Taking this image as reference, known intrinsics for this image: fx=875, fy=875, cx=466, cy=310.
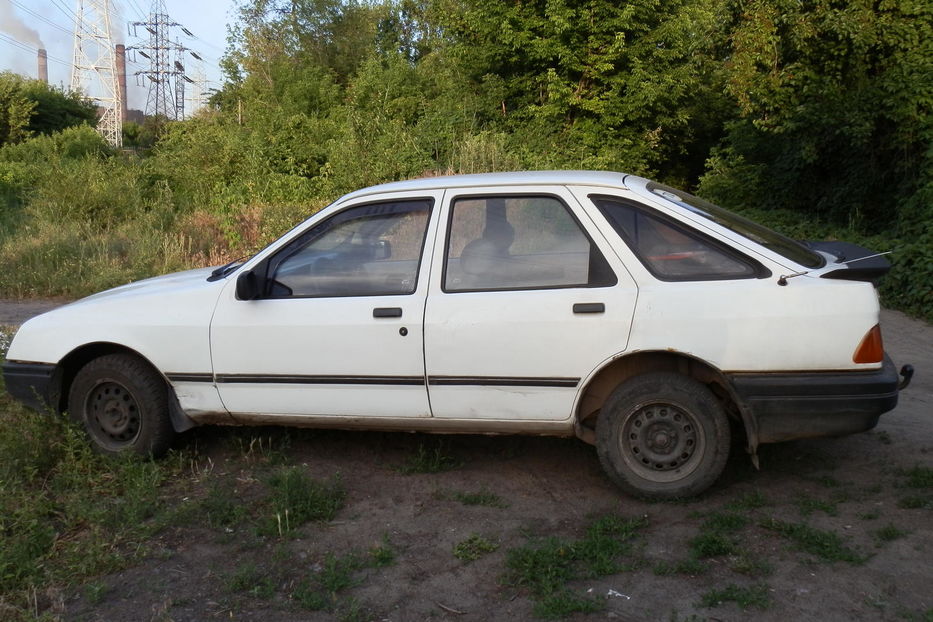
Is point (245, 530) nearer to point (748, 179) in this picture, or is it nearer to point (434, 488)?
point (434, 488)

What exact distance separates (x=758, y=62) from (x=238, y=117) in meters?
14.7

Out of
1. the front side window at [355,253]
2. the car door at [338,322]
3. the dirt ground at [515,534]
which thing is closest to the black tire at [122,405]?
the dirt ground at [515,534]

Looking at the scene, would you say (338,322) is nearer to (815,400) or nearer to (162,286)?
(162,286)

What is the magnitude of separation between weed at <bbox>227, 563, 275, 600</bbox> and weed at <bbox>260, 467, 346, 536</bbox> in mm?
380

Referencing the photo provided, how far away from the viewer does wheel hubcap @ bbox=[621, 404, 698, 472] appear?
Answer: 14.8 ft

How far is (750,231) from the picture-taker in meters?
4.73

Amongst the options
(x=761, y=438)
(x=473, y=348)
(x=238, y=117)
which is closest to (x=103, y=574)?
(x=473, y=348)

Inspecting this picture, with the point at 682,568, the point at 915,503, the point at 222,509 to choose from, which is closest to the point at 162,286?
the point at 222,509

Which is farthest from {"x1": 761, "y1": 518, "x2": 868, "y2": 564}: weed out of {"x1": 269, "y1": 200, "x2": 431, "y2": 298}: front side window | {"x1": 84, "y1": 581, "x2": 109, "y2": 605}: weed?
{"x1": 84, "y1": 581, "x2": 109, "y2": 605}: weed

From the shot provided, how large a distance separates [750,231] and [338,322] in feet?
7.53

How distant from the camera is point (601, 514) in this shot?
4520 mm

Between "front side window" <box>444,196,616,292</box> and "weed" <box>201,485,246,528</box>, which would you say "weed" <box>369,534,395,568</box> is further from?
"front side window" <box>444,196,616,292</box>

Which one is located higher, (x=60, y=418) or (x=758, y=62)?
(x=758, y=62)

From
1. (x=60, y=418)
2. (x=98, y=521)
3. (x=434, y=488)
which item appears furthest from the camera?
(x=60, y=418)
